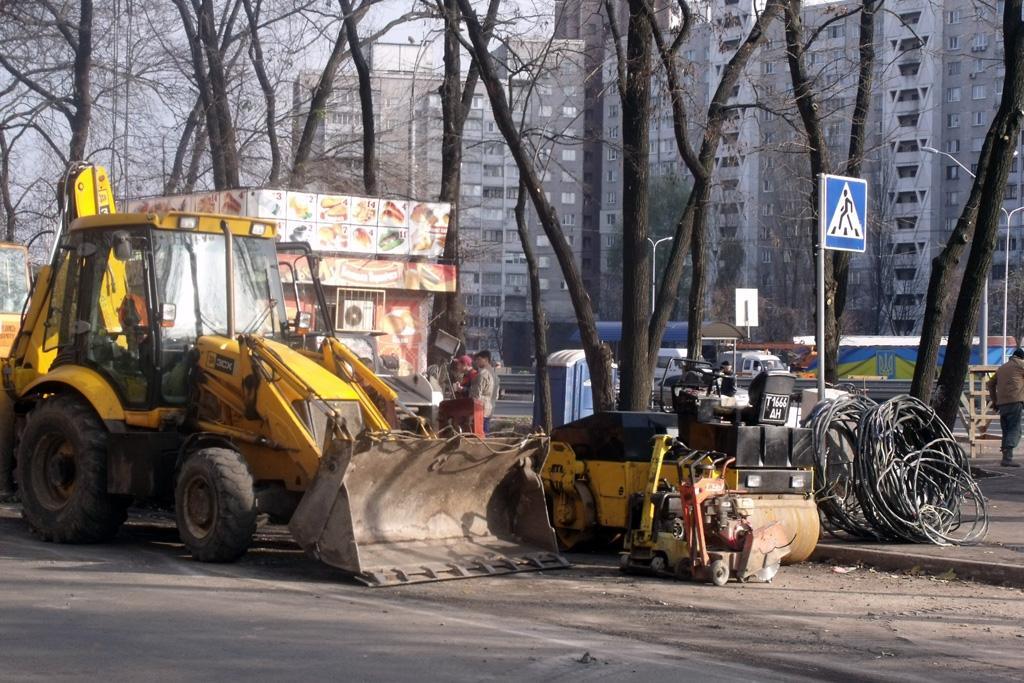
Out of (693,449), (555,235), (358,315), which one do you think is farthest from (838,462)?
(358,315)

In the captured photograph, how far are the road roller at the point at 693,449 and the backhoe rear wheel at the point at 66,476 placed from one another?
156 inches

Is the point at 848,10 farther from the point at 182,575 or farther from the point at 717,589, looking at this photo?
the point at 182,575

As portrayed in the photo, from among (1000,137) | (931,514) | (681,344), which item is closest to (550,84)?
(1000,137)

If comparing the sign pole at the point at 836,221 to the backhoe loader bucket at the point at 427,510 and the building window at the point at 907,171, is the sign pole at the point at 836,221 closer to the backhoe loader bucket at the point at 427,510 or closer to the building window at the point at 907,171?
the backhoe loader bucket at the point at 427,510

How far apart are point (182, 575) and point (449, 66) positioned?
15495 millimetres

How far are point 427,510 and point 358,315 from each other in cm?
1356

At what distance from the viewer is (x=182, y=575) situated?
10031 mm

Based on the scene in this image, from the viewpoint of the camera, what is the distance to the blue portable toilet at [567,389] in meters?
23.1

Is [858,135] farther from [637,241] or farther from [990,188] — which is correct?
[637,241]

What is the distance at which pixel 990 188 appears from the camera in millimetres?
16500

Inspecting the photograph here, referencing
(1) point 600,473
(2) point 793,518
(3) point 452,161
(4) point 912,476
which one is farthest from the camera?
(3) point 452,161

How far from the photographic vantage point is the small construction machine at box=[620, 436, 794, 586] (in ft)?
33.1

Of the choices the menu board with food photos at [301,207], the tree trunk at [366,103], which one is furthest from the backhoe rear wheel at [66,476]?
the tree trunk at [366,103]

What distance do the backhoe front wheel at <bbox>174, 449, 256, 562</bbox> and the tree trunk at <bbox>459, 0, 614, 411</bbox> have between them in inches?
320
